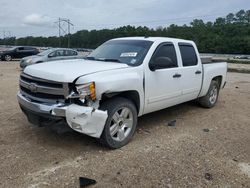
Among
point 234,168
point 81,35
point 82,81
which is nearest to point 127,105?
point 82,81

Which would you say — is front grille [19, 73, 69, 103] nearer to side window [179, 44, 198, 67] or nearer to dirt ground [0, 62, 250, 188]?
dirt ground [0, 62, 250, 188]

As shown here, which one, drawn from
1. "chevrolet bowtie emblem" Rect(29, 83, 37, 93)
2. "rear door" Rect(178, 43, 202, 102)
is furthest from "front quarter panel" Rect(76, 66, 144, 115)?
"rear door" Rect(178, 43, 202, 102)

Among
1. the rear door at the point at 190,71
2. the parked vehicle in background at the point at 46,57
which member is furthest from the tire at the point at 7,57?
the rear door at the point at 190,71

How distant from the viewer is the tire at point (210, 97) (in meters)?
6.69

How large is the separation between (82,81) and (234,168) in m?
2.40

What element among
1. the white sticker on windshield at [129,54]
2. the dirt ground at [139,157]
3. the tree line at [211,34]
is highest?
the tree line at [211,34]

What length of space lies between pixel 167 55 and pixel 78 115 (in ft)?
7.79

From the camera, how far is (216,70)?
22.1 ft

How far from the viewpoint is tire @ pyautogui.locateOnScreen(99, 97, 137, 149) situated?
385 centimetres

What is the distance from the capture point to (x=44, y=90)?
149 inches

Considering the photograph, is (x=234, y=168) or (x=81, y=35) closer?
(x=234, y=168)

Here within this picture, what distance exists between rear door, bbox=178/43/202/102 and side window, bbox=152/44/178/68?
269 mm

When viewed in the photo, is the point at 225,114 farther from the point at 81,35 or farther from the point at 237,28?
the point at 81,35

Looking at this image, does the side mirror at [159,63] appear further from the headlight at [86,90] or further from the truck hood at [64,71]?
the headlight at [86,90]
